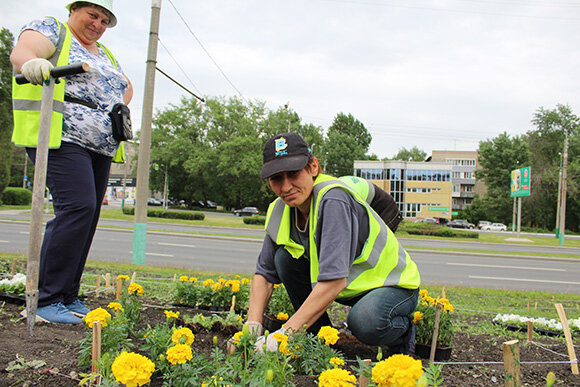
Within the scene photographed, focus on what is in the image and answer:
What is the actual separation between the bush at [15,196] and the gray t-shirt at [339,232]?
3985 centimetres

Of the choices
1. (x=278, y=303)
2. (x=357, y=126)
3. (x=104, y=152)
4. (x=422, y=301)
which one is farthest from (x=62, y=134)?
(x=357, y=126)

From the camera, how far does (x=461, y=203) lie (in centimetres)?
8706

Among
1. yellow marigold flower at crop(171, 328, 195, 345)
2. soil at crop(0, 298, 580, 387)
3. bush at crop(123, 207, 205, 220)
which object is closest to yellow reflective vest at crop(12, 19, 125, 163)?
soil at crop(0, 298, 580, 387)

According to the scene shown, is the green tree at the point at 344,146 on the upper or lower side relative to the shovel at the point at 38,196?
upper

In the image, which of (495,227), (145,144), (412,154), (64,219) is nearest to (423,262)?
(145,144)

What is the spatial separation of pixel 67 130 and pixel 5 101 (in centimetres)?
3390

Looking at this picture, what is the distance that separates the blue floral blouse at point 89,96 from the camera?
270cm

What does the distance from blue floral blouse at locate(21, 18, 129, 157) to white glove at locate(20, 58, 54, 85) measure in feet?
1.07

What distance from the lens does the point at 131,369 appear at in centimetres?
135

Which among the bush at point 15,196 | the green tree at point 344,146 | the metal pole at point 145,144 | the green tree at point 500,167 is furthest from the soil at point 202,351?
the green tree at point 500,167

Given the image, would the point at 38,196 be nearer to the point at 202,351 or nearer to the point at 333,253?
the point at 202,351

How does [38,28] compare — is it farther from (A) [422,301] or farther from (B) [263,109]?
(B) [263,109]

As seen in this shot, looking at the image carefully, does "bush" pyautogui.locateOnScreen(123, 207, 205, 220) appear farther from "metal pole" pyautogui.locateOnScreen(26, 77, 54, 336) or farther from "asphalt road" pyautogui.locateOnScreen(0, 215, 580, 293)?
"metal pole" pyautogui.locateOnScreen(26, 77, 54, 336)

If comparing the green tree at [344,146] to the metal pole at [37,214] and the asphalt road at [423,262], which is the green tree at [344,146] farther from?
the metal pole at [37,214]
